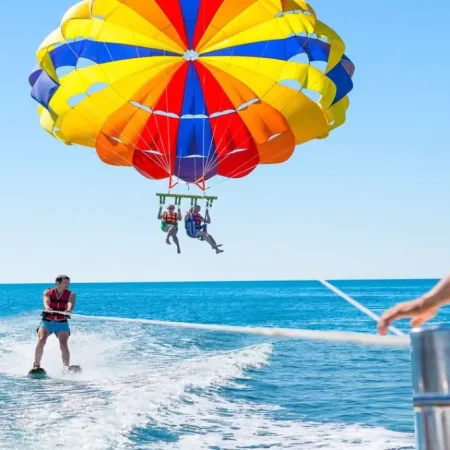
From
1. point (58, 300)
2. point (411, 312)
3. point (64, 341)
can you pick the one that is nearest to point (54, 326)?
point (64, 341)

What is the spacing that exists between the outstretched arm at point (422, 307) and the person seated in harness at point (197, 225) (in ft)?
33.2

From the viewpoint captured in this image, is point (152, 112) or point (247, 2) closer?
point (247, 2)

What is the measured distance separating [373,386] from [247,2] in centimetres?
617

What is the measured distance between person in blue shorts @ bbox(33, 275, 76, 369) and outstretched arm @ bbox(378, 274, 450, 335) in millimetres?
9299

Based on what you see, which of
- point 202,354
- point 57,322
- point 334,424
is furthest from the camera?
point 202,354

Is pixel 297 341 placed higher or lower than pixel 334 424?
higher

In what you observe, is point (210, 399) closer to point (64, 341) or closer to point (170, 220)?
point (64, 341)

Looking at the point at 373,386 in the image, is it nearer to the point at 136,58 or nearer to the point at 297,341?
the point at 136,58

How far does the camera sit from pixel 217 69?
11.7 meters

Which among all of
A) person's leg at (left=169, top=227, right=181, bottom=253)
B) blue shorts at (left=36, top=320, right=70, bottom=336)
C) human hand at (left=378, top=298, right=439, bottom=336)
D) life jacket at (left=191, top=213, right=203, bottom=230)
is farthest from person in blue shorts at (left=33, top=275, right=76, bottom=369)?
human hand at (left=378, top=298, right=439, bottom=336)

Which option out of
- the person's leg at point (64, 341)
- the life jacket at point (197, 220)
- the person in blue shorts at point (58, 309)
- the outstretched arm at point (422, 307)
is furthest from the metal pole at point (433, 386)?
the life jacket at point (197, 220)

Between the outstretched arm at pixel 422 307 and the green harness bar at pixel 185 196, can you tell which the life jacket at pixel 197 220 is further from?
the outstretched arm at pixel 422 307

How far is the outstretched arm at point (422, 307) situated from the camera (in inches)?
49.6

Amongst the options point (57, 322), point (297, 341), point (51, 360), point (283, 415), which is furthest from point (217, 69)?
point (297, 341)
